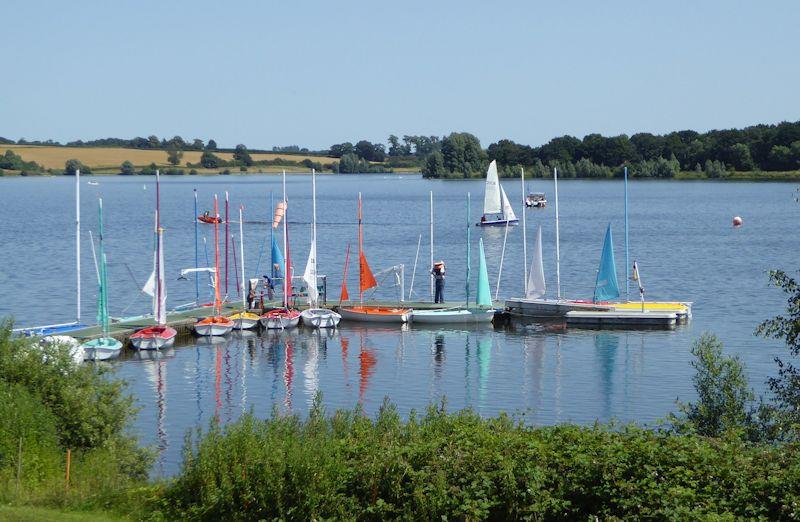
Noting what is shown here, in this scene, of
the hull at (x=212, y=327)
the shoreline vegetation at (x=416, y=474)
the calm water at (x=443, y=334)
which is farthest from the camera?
the hull at (x=212, y=327)

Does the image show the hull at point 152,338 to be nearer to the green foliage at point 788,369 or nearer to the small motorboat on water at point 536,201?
the green foliage at point 788,369

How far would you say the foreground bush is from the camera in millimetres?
13391

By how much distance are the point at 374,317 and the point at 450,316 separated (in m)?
3.34

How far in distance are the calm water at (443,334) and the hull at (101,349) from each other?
0.63 m

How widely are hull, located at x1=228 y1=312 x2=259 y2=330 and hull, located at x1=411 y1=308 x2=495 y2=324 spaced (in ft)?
22.4

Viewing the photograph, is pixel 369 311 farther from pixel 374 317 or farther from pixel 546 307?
pixel 546 307

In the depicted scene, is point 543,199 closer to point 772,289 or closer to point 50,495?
point 772,289

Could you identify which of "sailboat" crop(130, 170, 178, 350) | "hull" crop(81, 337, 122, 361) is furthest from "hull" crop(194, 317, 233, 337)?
"hull" crop(81, 337, 122, 361)

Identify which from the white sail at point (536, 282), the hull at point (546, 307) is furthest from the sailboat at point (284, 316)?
the white sail at point (536, 282)

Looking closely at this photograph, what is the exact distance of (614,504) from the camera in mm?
13672

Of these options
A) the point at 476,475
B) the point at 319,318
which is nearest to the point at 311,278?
the point at 319,318

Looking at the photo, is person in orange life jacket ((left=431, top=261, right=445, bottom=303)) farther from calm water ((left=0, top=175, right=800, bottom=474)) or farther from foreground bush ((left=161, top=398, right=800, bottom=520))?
foreground bush ((left=161, top=398, right=800, bottom=520))

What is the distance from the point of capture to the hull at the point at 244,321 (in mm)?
43406

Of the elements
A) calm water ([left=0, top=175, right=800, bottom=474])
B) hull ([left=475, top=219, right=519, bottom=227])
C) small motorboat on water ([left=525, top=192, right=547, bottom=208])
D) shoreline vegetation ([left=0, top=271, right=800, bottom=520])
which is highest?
small motorboat on water ([left=525, top=192, right=547, bottom=208])
